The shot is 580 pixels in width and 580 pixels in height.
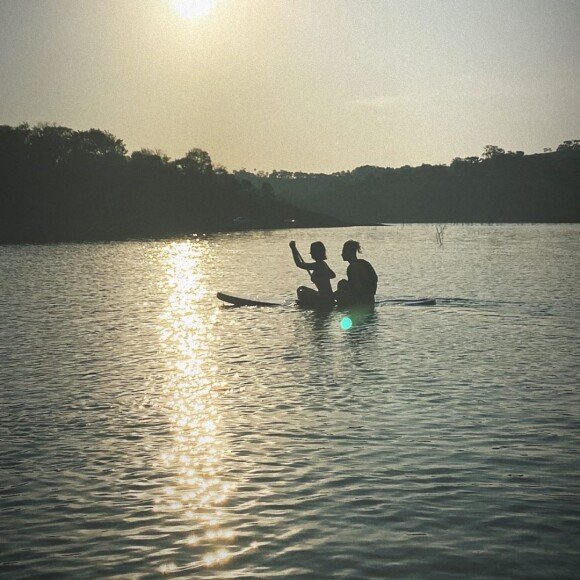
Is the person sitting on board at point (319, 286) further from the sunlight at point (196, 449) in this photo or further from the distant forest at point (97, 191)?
the distant forest at point (97, 191)

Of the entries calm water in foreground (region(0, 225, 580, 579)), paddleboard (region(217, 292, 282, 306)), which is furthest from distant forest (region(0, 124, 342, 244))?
calm water in foreground (region(0, 225, 580, 579))

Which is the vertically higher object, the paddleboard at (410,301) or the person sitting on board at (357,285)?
the person sitting on board at (357,285)

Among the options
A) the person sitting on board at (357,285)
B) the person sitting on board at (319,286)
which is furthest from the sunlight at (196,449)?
the person sitting on board at (357,285)

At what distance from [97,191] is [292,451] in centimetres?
15499

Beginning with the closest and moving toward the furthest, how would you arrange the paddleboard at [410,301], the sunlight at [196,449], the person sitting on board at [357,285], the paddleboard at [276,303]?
the sunlight at [196,449], the person sitting on board at [357,285], the paddleboard at [410,301], the paddleboard at [276,303]

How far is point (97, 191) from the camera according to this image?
159m

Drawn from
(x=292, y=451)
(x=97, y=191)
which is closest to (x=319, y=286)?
(x=292, y=451)

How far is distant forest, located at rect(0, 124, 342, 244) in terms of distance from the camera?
14275 centimetres

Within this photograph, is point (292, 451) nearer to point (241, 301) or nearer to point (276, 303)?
point (276, 303)

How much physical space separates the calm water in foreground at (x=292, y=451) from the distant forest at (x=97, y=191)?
341ft

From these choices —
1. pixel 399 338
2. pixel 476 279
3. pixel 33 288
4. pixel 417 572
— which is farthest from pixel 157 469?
pixel 476 279

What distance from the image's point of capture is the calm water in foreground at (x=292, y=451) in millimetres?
7121

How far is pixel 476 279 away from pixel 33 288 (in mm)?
22331

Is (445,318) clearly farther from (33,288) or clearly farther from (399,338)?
(33,288)
